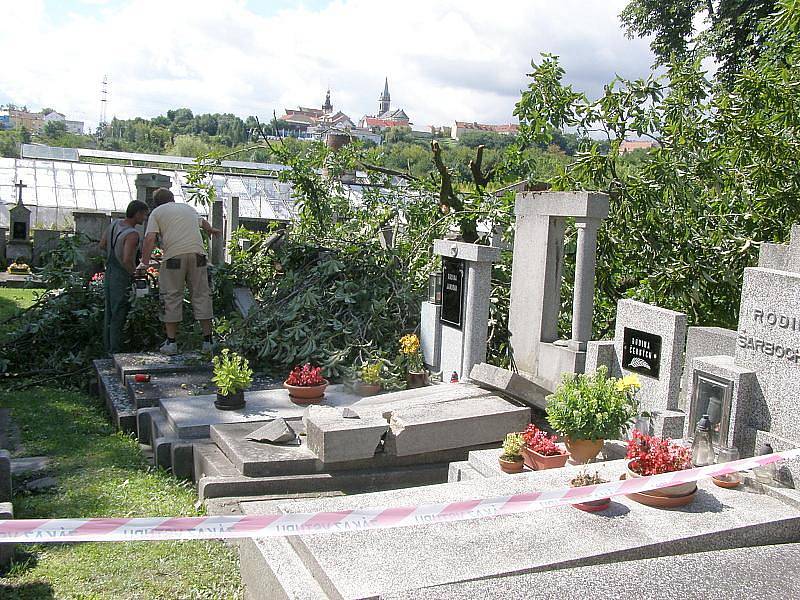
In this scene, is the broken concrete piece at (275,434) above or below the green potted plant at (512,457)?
below

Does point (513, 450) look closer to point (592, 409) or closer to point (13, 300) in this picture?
point (592, 409)

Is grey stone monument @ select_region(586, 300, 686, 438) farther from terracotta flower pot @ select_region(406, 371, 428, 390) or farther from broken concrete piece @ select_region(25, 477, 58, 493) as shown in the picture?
broken concrete piece @ select_region(25, 477, 58, 493)

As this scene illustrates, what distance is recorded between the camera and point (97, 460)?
6281mm

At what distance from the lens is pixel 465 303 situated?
305 inches

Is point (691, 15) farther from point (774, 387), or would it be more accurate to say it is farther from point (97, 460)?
point (97, 460)

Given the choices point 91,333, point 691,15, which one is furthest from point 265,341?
point 691,15

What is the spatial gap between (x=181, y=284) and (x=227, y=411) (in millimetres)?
2477

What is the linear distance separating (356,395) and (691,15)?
1587 cm

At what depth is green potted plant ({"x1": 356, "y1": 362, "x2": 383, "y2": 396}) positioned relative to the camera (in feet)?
24.5

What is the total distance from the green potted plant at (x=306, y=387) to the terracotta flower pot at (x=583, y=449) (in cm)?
253

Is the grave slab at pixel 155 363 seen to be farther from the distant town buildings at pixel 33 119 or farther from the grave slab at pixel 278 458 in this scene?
the distant town buildings at pixel 33 119

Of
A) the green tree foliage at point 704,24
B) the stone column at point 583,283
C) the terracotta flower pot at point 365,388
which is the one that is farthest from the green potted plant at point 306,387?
the green tree foliage at point 704,24

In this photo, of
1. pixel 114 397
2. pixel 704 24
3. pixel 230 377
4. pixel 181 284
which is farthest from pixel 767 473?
pixel 704 24

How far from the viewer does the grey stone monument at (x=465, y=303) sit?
300 inches
